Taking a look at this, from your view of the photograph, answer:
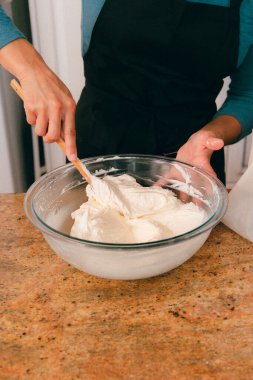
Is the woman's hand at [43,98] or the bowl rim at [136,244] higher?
the woman's hand at [43,98]

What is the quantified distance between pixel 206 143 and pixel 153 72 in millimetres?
324

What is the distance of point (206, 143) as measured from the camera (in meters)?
0.87

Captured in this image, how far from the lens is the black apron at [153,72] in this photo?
1.02 metres

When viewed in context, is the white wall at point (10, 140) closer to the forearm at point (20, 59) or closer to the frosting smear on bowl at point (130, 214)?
the forearm at point (20, 59)

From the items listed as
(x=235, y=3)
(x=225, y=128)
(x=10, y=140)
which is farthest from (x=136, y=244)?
(x=10, y=140)

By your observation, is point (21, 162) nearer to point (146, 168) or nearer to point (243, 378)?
point (146, 168)

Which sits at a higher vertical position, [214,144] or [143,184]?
[214,144]

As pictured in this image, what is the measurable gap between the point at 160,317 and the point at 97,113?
0.69m

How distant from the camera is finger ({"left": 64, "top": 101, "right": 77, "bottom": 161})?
2.52ft

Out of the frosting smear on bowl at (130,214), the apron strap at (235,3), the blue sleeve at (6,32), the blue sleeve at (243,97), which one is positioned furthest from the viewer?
the blue sleeve at (243,97)

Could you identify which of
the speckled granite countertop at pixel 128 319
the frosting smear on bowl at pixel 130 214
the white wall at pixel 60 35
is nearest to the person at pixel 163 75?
the frosting smear on bowl at pixel 130 214

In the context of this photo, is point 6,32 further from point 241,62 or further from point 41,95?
point 241,62

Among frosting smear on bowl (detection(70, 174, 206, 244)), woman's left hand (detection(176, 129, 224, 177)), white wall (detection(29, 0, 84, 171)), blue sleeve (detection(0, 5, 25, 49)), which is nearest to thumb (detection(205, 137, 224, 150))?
woman's left hand (detection(176, 129, 224, 177))

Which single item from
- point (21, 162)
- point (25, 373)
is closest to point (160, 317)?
point (25, 373)
